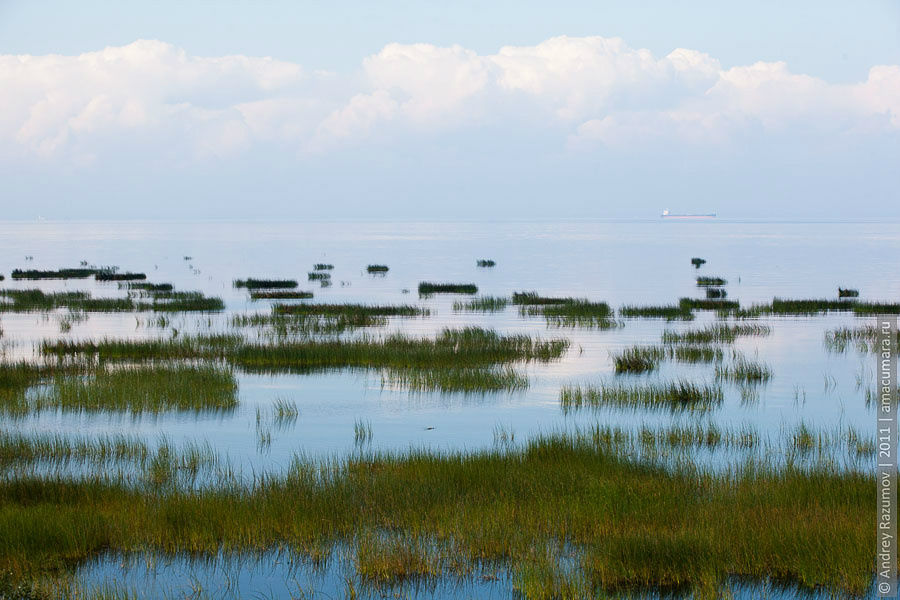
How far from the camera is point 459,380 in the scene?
912 inches

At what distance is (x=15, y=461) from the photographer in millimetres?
14719

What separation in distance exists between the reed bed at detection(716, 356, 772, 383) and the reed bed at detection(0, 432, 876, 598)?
10.7m

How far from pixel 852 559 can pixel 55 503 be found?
9266 millimetres

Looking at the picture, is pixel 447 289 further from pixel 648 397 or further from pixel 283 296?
pixel 648 397

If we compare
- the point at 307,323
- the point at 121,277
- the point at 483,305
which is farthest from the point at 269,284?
the point at 307,323

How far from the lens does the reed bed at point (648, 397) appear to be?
20.5m

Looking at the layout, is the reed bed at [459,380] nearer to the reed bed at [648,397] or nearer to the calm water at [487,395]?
the calm water at [487,395]

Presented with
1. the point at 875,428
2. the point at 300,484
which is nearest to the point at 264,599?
the point at 300,484

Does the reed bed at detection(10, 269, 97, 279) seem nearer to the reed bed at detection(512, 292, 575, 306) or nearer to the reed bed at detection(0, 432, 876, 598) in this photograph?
the reed bed at detection(512, 292, 575, 306)

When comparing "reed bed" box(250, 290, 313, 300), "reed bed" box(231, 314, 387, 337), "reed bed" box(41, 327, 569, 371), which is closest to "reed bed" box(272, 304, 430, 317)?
"reed bed" box(231, 314, 387, 337)

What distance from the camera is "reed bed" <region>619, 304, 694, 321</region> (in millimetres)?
39031

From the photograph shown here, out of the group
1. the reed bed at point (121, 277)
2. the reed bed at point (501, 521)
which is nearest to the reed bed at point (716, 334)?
the reed bed at point (501, 521)

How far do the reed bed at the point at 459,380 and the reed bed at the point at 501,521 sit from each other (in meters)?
8.91

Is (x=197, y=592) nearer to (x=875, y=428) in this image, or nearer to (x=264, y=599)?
(x=264, y=599)
